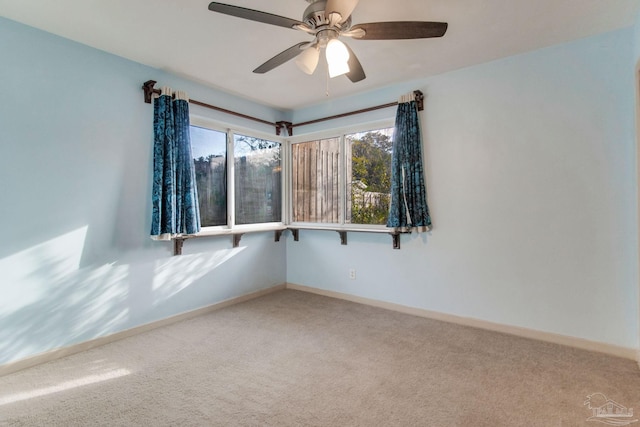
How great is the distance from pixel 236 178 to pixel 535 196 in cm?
312

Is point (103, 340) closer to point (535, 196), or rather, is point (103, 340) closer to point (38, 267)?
point (38, 267)

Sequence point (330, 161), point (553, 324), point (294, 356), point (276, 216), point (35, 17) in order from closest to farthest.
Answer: point (35, 17)
point (294, 356)
point (553, 324)
point (330, 161)
point (276, 216)

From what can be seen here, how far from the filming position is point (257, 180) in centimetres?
420

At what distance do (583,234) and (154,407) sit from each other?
3299mm

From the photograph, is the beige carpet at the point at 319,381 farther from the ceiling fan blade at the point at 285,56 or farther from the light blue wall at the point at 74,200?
the ceiling fan blade at the point at 285,56

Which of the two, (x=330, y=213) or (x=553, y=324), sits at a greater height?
(x=330, y=213)

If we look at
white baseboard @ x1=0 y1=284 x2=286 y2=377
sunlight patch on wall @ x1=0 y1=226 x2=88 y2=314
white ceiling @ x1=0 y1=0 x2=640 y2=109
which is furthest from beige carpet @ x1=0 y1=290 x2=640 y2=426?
white ceiling @ x1=0 y1=0 x2=640 y2=109

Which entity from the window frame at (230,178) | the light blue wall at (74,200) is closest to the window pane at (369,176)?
the window frame at (230,178)

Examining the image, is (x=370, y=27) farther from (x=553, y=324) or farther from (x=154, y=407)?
(x=553, y=324)

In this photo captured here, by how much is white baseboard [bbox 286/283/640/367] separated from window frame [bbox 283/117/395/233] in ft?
2.75

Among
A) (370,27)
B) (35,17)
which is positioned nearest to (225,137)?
(35,17)

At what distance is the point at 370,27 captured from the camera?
6.13ft

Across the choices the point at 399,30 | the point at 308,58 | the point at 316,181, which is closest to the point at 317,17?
the point at 308,58

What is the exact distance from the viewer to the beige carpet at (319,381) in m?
1.79
